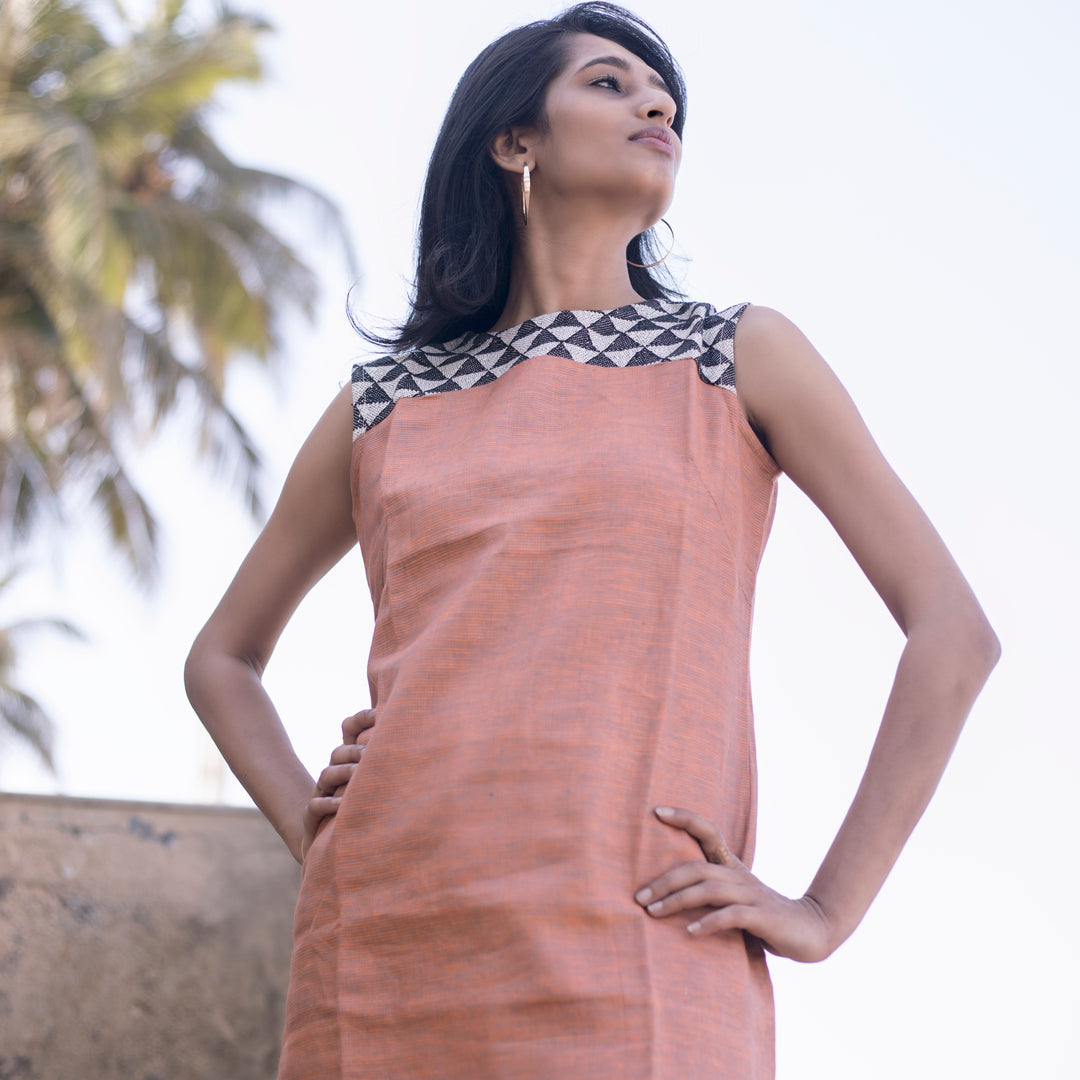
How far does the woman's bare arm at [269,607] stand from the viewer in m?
1.97

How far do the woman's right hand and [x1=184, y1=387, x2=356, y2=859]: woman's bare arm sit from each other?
24cm

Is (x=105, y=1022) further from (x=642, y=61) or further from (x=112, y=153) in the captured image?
A: (x=112, y=153)

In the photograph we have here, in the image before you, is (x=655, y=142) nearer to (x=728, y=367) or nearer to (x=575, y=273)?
(x=575, y=273)

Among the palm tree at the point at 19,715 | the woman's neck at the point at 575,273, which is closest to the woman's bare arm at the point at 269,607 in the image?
the woman's neck at the point at 575,273

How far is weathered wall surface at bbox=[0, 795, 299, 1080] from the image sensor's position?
2.96 meters

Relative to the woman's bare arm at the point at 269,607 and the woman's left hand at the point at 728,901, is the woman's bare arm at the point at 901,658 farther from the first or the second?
the woman's bare arm at the point at 269,607

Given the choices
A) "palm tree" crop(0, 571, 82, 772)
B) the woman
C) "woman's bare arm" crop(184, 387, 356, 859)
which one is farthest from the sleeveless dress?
"palm tree" crop(0, 571, 82, 772)

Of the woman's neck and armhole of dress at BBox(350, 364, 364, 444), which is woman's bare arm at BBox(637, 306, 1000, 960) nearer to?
the woman's neck

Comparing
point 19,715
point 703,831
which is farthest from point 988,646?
point 19,715

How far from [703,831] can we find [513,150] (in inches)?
44.6

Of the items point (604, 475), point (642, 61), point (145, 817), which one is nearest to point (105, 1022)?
point (145, 817)

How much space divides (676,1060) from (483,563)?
0.58 meters

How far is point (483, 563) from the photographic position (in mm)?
1586

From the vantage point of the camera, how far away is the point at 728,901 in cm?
140
